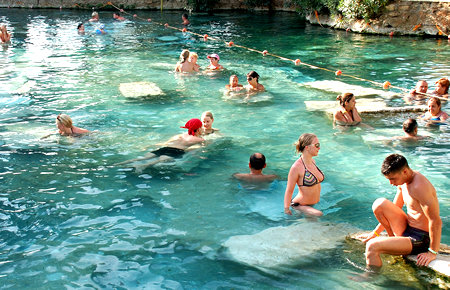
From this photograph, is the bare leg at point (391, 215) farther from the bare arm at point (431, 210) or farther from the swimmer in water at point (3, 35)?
the swimmer in water at point (3, 35)

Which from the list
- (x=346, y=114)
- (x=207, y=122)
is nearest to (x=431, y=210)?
(x=207, y=122)

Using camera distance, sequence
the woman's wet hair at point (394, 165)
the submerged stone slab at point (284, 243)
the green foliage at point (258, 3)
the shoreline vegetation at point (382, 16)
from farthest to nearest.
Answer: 1. the green foliage at point (258, 3)
2. the shoreline vegetation at point (382, 16)
3. the submerged stone slab at point (284, 243)
4. the woman's wet hair at point (394, 165)

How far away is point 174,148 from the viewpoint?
9.33m

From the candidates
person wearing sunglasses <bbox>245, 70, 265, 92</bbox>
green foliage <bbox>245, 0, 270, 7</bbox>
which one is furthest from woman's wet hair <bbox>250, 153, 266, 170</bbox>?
green foliage <bbox>245, 0, 270, 7</bbox>

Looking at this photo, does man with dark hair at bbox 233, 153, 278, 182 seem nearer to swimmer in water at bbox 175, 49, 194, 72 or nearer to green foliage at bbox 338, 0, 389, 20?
swimmer in water at bbox 175, 49, 194, 72

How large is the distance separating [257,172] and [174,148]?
211 centimetres

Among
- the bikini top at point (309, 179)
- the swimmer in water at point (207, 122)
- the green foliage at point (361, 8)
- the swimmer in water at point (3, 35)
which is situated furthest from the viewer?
the green foliage at point (361, 8)

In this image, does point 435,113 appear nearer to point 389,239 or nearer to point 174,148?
point 174,148

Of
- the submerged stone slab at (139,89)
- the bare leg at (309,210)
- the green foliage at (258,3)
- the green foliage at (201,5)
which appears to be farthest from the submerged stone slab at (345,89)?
the green foliage at (201,5)

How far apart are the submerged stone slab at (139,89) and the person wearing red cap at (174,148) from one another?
3867mm

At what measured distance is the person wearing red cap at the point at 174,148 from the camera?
8.77 metres

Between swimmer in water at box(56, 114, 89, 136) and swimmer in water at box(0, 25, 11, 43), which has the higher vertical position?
swimmer in water at box(0, 25, 11, 43)

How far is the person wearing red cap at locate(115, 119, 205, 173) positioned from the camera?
8774 mm

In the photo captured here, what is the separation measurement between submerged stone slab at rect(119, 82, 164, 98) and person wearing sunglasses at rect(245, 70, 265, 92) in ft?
8.50
